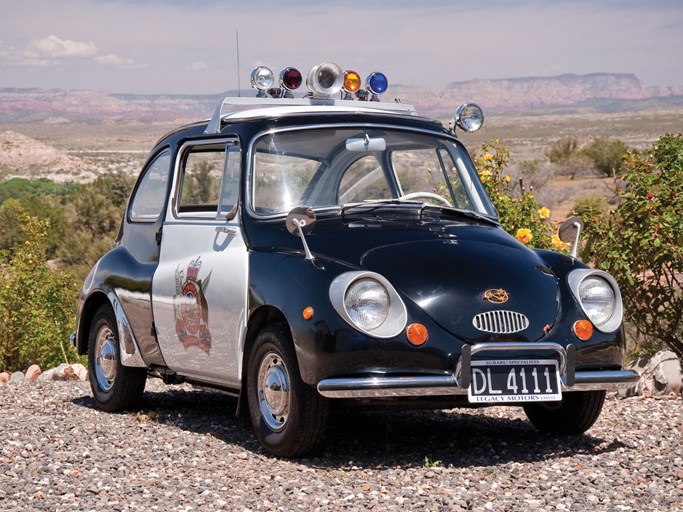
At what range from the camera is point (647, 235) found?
9523 mm

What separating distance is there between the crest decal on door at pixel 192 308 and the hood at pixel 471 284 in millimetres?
1311

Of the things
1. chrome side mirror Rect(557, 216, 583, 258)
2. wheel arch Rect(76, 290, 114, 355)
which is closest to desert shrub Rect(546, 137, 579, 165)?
wheel arch Rect(76, 290, 114, 355)

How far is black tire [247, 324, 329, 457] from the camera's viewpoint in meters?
6.14

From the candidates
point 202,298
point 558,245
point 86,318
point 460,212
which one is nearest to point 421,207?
point 460,212

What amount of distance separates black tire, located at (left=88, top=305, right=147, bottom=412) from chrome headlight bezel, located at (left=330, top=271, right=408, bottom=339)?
2.95 metres

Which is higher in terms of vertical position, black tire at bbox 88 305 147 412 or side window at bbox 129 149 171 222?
side window at bbox 129 149 171 222

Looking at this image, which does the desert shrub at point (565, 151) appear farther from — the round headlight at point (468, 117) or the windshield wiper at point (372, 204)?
the windshield wiper at point (372, 204)

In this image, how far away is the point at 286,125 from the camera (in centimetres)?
727

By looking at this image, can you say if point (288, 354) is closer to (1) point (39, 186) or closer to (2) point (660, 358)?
(2) point (660, 358)

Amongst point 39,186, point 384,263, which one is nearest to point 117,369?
point 384,263

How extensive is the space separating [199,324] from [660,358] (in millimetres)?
3532

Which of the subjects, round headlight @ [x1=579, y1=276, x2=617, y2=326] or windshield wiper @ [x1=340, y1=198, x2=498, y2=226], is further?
windshield wiper @ [x1=340, y1=198, x2=498, y2=226]

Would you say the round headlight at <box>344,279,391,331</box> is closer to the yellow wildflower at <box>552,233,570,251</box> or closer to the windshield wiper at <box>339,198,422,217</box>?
the windshield wiper at <box>339,198,422,217</box>

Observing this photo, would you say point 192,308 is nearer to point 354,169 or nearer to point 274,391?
point 274,391
